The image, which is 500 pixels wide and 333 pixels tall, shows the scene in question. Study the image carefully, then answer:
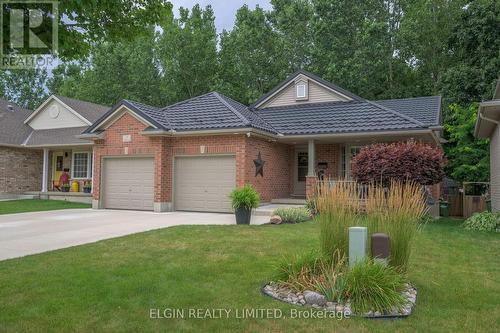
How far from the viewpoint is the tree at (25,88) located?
4547cm

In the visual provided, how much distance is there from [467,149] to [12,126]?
25.8m

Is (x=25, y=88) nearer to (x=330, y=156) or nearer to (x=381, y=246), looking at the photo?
(x=330, y=156)

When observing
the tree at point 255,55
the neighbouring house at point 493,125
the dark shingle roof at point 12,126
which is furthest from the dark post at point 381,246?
the tree at point 255,55

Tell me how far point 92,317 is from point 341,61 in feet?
88.7

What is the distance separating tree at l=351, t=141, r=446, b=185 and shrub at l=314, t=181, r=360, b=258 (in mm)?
6905

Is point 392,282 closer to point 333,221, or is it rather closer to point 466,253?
point 333,221

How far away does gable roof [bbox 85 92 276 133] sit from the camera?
15359mm

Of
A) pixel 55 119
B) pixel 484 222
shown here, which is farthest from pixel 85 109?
pixel 484 222

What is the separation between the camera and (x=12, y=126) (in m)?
24.9

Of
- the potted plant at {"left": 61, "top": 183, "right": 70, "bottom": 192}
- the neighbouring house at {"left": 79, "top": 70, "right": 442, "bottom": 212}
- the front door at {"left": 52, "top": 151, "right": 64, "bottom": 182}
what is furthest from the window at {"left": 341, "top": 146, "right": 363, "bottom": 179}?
the front door at {"left": 52, "top": 151, "right": 64, "bottom": 182}

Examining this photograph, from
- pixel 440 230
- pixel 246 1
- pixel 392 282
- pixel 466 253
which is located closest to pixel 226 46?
pixel 246 1

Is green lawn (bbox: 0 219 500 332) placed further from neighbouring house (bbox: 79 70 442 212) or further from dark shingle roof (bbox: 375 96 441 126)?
dark shingle roof (bbox: 375 96 441 126)

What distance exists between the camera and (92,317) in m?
4.37

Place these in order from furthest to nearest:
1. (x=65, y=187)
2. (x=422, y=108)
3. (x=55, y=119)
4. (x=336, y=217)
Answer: (x=55, y=119) → (x=65, y=187) → (x=422, y=108) → (x=336, y=217)
